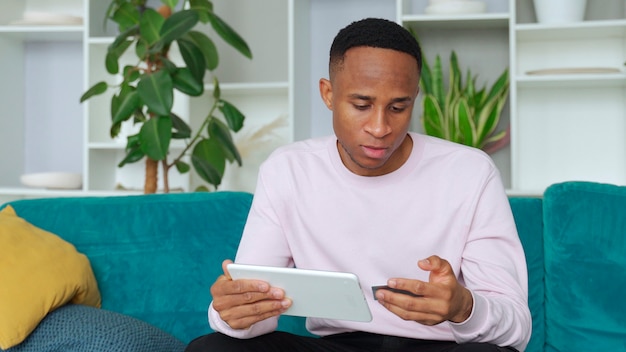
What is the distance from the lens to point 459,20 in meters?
3.37

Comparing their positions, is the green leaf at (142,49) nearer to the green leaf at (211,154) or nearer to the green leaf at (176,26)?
the green leaf at (176,26)

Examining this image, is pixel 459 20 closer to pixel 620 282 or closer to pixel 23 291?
pixel 620 282

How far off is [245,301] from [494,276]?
476 mm

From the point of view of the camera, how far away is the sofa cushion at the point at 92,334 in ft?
5.82

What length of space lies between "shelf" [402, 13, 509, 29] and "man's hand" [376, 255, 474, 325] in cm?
216

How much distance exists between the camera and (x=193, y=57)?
309 cm

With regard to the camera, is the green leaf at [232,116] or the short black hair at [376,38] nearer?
the short black hair at [376,38]

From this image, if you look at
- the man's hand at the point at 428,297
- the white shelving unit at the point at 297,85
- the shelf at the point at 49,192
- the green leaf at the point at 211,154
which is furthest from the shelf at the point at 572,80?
the man's hand at the point at 428,297

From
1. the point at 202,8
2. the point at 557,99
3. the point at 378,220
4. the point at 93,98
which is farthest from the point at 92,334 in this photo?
the point at 557,99

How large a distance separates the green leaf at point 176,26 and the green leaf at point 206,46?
0.98 feet

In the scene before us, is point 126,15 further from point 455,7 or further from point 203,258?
point 203,258

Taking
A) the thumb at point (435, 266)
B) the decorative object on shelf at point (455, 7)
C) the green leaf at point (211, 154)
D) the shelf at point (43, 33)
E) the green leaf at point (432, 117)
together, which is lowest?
the thumb at point (435, 266)

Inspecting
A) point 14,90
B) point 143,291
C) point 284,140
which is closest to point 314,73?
point 284,140

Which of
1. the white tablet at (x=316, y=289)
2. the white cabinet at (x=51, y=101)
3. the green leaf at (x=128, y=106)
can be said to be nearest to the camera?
the white tablet at (x=316, y=289)
